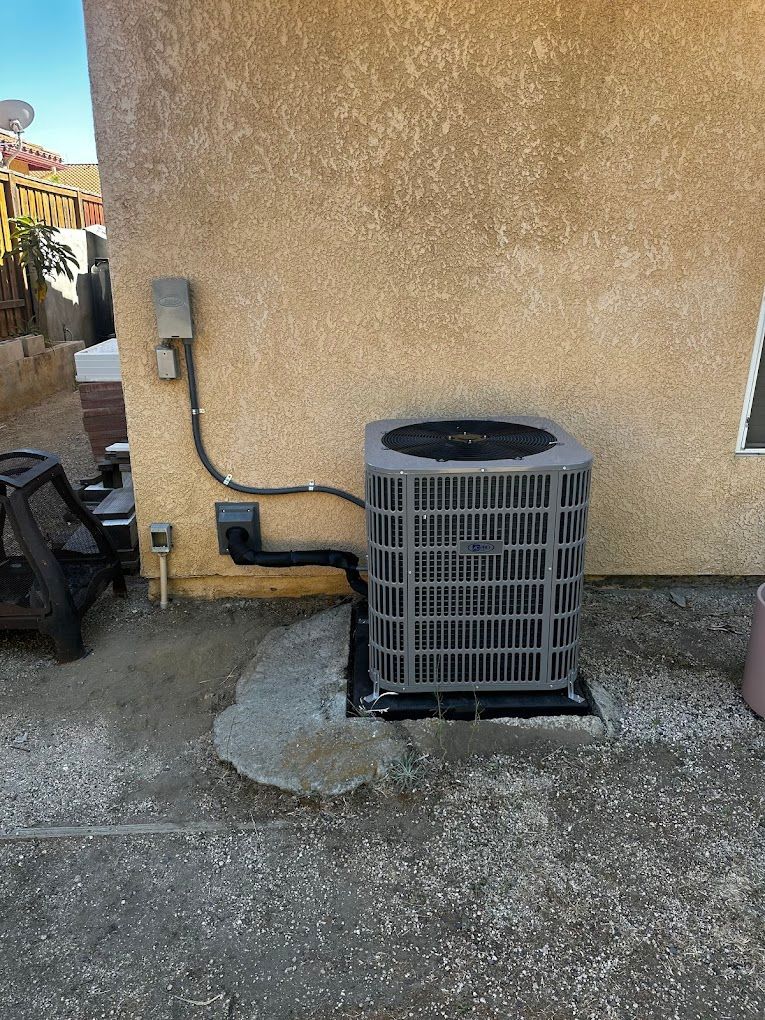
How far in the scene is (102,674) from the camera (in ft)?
11.0

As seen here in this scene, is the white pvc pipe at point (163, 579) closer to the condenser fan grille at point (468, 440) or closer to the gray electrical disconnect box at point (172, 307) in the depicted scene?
the gray electrical disconnect box at point (172, 307)

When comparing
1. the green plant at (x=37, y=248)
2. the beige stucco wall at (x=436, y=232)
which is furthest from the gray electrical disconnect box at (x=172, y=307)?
the green plant at (x=37, y=248)

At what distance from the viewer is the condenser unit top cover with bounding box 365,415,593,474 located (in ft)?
8.56

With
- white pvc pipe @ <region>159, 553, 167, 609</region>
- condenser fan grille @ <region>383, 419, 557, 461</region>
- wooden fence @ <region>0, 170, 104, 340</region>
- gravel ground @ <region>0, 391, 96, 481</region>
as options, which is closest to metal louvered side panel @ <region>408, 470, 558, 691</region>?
condenser fan grille @ <region>383, 419, 557, 461</region>

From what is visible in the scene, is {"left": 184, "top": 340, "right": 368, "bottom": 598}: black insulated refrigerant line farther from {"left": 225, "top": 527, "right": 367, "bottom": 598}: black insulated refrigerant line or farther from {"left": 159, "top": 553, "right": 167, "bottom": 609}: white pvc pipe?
{"left": 159, "top": 553, "right": 167, "bottom": 609}: white pvc pipe

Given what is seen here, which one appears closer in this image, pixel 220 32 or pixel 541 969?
pixel 541 969

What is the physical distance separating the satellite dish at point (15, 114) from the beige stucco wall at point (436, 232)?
11.3 m

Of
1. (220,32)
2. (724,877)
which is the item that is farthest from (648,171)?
(724,877)

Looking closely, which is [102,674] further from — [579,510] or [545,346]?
[545,346]

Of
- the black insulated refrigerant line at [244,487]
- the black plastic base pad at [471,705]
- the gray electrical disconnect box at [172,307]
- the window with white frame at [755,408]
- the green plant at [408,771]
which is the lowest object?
the green plant at [408,771]

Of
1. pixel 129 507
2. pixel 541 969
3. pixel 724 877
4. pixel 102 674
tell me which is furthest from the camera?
pixel 129 507

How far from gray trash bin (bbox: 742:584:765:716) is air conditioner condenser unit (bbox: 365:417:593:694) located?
75cm

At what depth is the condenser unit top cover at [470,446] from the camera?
261 centimetres

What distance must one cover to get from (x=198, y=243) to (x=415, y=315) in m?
1.15
